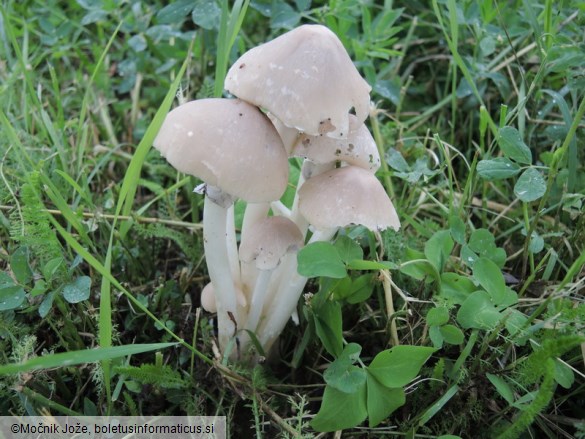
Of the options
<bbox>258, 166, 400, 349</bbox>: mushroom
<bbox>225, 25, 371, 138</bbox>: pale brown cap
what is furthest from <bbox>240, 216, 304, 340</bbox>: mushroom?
<bbox>225, 25, 371, 138</bbox>: pale brown cap

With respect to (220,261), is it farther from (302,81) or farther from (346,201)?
(302,81)

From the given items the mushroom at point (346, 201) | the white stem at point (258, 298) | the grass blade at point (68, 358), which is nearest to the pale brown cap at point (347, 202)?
the mushroom at point (346, 201)

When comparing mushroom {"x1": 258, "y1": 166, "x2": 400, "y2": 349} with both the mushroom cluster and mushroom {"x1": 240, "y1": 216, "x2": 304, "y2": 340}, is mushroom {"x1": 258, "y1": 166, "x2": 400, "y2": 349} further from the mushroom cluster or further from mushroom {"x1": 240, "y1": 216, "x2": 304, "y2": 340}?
mushroom {"x1": 240, "y1": 216, "x2": 304, "y2": 340}

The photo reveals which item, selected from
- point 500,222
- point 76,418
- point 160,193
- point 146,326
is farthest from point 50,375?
point 500,222

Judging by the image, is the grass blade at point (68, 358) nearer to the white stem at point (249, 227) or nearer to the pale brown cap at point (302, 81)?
the white stem at point (249, 227)

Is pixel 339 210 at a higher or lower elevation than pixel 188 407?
higher

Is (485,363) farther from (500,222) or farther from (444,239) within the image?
(500,222)
